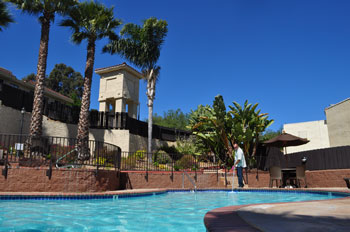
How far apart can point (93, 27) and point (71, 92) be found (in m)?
38.1

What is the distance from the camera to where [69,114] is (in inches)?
747

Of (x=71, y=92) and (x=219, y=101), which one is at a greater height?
(x=71, y=92)

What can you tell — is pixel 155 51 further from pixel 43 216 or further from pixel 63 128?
pixel 43 216

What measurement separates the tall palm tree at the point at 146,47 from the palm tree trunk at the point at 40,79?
520cm

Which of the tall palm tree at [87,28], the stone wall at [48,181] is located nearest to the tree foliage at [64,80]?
the tall palm tree at [87,28]

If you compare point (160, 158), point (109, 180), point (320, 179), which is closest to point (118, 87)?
point (160, 158)

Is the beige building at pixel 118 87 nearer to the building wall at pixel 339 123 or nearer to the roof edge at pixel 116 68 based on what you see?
the roof edge at pixel 116 68

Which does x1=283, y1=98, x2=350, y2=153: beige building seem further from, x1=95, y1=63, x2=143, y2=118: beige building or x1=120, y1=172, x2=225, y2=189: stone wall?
x1=95, y1=63, x2=143, y2=118: beige building

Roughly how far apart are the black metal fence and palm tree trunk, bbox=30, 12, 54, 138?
297 centimetres

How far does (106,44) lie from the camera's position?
19.0 meters

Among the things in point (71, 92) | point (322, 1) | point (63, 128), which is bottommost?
point (63, 128)

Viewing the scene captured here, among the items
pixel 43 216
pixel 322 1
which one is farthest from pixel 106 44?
pixel 43 216

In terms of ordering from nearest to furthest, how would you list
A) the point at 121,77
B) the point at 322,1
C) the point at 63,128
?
the point at 322,1
the point at 63,128
the point at 121,77

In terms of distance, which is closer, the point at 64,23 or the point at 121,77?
the point at 64,23
